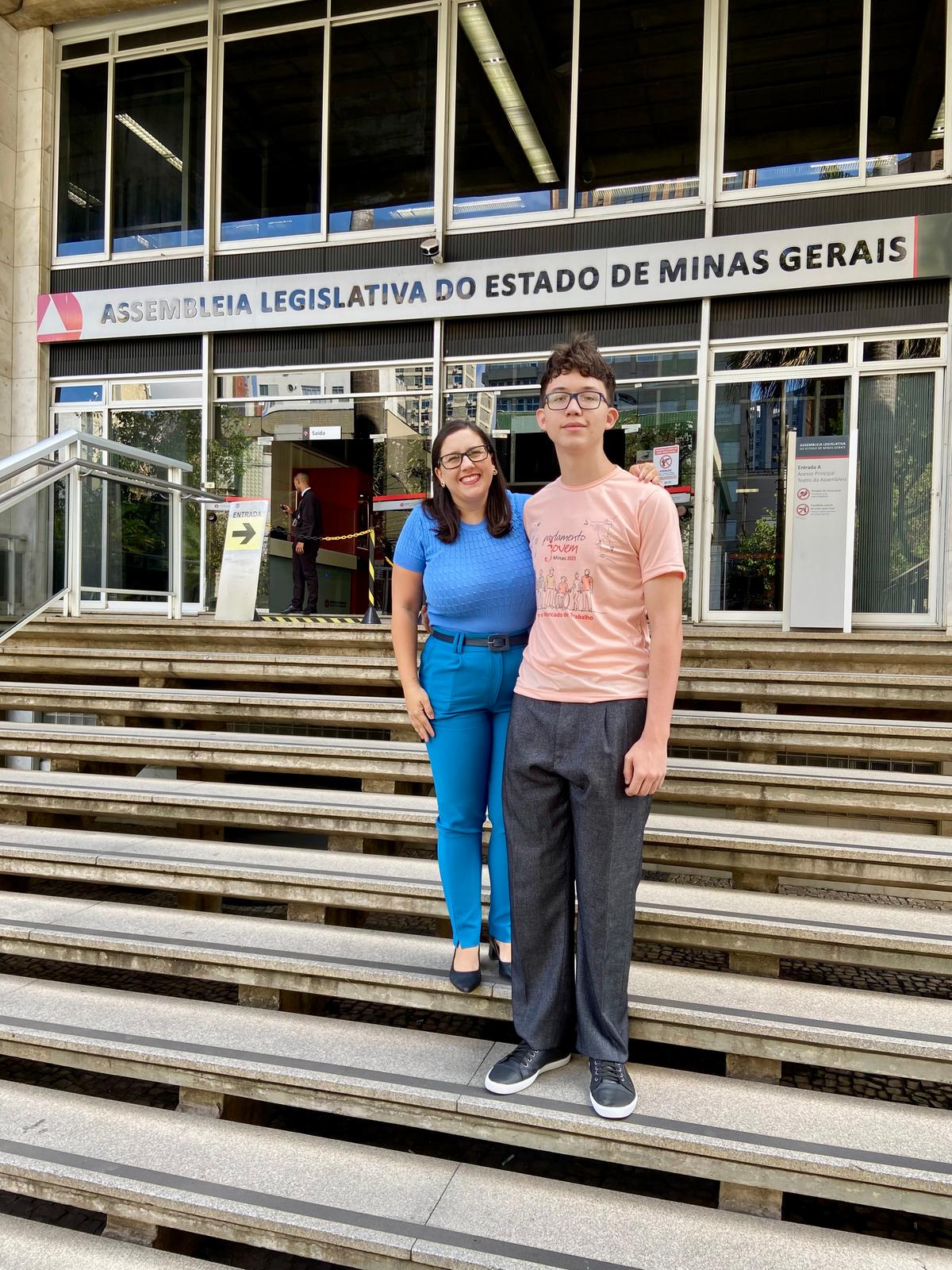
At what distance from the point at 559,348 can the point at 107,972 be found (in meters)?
2.97

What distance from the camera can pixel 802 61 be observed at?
8.17 meters

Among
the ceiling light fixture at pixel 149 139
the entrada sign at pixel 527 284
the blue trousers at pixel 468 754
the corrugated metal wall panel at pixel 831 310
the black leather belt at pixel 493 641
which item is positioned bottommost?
the blue trousers at pixel 468 754

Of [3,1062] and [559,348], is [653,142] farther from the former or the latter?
[3,1062]

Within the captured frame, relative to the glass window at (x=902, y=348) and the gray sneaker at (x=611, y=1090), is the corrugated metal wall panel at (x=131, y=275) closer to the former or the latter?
the glass window at (x=902, y=348)

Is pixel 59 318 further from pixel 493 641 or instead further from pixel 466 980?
pixel 466 980

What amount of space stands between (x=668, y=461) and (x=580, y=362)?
21.8 ft

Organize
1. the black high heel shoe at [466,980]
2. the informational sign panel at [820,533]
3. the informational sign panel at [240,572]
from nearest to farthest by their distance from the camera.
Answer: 1. the black high heel shoe at [466,980]
2. the informational sign panel at [820,533]
3. the informational sign panel at [240,572]

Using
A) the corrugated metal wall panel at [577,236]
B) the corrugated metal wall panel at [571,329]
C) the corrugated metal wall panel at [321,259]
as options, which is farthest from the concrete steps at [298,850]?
the corrugated metal wall panel at [321,259]

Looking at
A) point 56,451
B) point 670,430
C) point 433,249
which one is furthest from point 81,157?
point 670,430

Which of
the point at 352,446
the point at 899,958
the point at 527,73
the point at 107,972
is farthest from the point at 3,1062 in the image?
the point at 527,73

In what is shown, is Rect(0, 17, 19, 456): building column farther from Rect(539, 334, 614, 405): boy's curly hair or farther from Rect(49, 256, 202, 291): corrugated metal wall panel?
Rect(539, 334, 614, 405): boy's curly hair

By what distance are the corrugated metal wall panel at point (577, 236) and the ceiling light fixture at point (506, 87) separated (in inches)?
22.4

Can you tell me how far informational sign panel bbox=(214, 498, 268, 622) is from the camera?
816 centimetres

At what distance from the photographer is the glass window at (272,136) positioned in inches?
379
